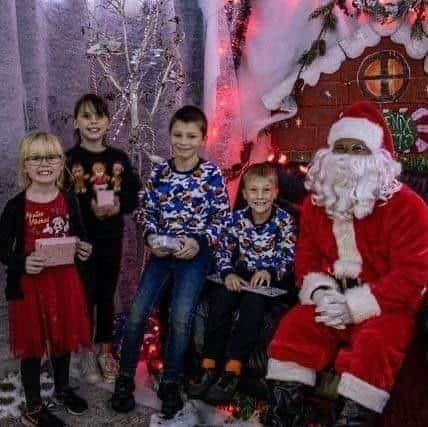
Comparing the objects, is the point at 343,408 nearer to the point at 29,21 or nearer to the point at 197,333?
the point at 197,333

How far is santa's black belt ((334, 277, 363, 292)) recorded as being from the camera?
2.61 meters

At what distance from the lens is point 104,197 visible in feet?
9.80

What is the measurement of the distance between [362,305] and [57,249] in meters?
1.22

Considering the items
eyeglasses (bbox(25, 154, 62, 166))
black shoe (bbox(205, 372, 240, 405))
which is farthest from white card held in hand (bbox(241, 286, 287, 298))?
eyeglasses (bbox(25, 154, 62, 166))

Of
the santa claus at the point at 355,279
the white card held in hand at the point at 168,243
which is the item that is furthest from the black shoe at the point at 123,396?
the santa claus at the point at 355,279

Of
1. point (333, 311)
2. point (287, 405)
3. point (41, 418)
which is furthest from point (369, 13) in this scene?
point (41, 418)

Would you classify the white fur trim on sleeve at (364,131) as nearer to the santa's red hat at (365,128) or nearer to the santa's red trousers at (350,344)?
the santa's red hat at (365,128)

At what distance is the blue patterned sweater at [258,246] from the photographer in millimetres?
2969

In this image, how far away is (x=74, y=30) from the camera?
358cm

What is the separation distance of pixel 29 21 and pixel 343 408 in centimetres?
243

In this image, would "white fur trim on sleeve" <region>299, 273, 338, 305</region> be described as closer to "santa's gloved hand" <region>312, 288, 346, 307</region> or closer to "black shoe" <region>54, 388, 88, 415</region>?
"santa's gloved hand" <region>312, 288, 346, 307</region>

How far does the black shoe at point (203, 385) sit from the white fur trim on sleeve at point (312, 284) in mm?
494

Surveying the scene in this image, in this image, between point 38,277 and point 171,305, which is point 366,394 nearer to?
point 171,305

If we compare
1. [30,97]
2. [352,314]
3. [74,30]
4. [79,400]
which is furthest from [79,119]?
[352,314]
